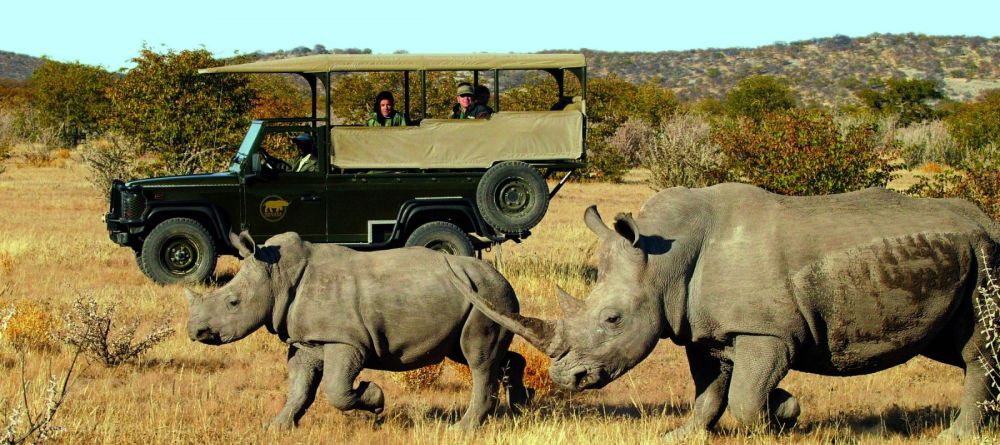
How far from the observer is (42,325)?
10.9 meters

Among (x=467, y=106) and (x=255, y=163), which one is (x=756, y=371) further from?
(x=467, y=106)

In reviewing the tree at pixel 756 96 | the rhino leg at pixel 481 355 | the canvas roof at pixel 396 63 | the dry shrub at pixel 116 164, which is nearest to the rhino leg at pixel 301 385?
the rhino leg at pixel 481 355

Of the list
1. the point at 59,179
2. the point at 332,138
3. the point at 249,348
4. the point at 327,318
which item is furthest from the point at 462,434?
the point at 59,179

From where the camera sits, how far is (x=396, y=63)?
14477 millimetres

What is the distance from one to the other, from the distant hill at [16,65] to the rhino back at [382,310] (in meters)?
120

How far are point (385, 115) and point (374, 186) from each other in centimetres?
103

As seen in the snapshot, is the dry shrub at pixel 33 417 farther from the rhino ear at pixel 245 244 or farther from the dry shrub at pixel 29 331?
the dry shrub at pixel 29 331

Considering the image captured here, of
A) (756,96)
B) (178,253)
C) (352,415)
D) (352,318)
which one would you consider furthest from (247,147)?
(756,96)

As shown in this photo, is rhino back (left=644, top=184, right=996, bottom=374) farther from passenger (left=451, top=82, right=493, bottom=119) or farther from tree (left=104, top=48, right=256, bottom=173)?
tree (left=104, top=48, right=256, bottom=173)

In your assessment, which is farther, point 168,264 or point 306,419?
point 168,264

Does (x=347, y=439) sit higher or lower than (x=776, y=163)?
lower

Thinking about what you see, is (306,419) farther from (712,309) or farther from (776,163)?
(776,163)

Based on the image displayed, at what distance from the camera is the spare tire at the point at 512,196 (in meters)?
14.4

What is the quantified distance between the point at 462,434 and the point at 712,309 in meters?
1.68
